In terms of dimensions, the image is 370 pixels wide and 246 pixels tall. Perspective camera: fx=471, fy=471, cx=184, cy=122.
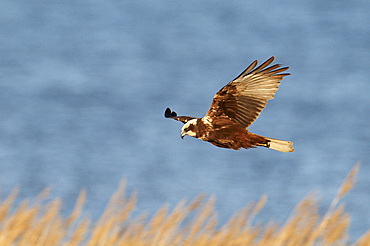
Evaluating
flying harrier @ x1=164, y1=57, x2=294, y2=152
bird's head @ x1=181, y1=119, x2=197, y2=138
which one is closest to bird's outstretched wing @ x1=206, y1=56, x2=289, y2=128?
flying harrier @ x1=164, y1=57, x2=294, y2=152

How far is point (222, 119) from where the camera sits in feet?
19.4

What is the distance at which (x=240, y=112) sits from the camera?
5996 mm

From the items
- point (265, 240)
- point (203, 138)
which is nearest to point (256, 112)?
point (203, 138)

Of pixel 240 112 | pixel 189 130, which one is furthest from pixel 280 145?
pixel 189 130

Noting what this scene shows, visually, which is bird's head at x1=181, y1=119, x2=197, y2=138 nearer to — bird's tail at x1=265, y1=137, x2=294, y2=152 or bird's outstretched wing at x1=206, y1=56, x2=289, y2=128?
bird's outstretched wing at x1=206, y1=56, x2=289, y2=128

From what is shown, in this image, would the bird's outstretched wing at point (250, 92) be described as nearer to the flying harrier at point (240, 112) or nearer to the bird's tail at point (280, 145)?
the flying harrier at point (240, 112)

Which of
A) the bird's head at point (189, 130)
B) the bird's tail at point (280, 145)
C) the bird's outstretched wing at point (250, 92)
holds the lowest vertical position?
the bird's tail at point (280, 145)

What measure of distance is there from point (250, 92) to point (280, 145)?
0.78 meters

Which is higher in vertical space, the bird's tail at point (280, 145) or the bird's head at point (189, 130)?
the bird's head at point (189, 130)

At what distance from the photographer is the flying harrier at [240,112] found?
5.76m

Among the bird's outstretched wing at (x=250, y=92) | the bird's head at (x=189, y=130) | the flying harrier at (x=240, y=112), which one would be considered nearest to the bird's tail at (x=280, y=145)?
the flying harrier at (x=240, y=112)

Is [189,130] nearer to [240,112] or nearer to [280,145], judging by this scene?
[240,112]

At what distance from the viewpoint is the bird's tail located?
573cm

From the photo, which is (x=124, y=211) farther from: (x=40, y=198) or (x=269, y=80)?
(x=269, y=80)
